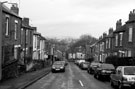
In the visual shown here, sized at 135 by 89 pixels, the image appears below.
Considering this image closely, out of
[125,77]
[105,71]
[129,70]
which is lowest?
[105,71]

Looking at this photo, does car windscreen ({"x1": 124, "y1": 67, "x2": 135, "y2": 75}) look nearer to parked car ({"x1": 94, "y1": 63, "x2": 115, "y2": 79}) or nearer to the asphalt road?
the asphalt road

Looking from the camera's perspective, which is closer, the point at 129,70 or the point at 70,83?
the point at 129,70

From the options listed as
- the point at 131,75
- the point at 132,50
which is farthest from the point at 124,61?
the point at 131,75

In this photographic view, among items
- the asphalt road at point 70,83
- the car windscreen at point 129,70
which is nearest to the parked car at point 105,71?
the asphalt road at point 70,83

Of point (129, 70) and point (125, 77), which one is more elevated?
point (129, 70)

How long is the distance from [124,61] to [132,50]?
2.60 m

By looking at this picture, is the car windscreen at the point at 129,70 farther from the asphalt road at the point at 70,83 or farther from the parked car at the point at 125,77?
the asphalt road at the point at 70,83

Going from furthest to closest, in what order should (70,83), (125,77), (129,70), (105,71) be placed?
(105,71) < (70,83) < (129,70) < (125,77)

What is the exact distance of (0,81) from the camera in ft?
67.2

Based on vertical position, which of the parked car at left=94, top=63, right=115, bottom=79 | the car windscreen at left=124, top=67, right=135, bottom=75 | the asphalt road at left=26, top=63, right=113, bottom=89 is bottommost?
the asphalt road at left=26, top=63, right=113, bottom=89

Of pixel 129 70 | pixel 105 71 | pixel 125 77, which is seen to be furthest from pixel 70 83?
pixel 125 77

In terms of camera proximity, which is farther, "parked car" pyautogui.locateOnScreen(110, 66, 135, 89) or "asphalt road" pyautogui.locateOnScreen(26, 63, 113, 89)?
"asphalt road" pyautogui.locateOnScreen(26, 63, 113, 89)

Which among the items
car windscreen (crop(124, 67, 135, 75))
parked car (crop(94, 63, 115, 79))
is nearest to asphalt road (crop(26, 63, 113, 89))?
parked car (crop(94, 63, 115, 79))

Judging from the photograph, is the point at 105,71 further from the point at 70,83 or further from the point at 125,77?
the point at 125,77
